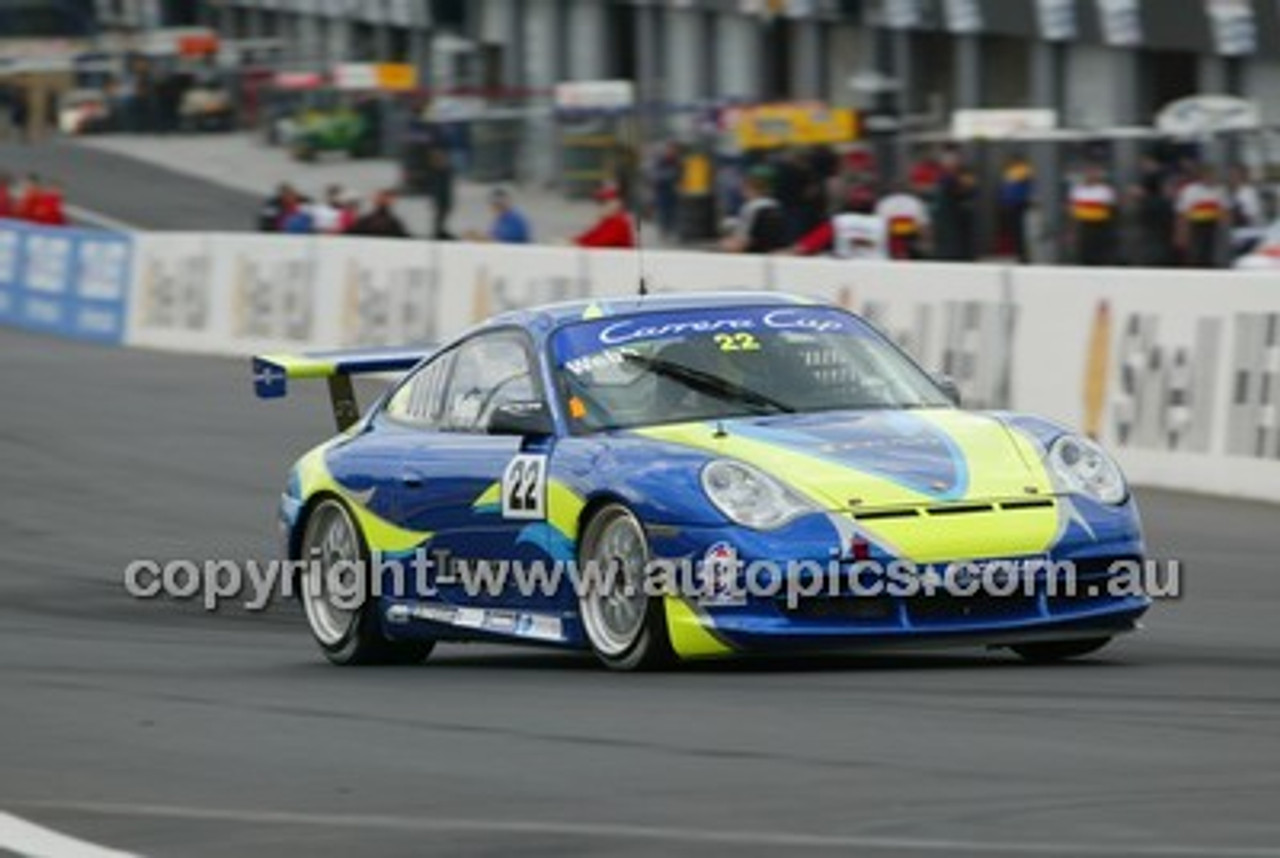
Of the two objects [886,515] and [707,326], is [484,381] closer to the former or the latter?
[707,326]

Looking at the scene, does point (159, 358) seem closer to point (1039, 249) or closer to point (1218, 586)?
point (1039, 249)

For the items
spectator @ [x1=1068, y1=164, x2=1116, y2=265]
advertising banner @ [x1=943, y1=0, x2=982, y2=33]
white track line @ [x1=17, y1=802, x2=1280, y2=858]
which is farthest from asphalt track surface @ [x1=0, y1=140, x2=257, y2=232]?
white track line @ [x1=17, y1=802, x2=1280, y2=858]

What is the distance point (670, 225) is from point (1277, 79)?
28.1 feet

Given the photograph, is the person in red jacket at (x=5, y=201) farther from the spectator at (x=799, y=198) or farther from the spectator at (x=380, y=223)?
the spectator at (x=799, y=198)

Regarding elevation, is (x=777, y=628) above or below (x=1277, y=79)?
above

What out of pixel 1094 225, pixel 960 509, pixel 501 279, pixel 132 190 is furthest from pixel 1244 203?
pixel 132 190

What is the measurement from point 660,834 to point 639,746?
1.62m

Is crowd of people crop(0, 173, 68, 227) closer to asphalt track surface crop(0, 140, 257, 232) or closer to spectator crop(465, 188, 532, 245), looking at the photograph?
spectator crop(465, 188, 532, 245)

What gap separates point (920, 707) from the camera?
9383 millimetres

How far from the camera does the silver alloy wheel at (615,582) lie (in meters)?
10.6

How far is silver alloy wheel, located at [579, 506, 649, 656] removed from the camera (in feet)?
34.9

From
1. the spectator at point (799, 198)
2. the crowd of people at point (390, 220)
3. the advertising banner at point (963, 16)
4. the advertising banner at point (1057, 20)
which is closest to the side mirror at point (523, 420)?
the crowd of people at point (390, 220)

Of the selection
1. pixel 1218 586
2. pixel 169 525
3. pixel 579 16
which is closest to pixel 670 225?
pixel 579 16

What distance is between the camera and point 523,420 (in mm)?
11367
